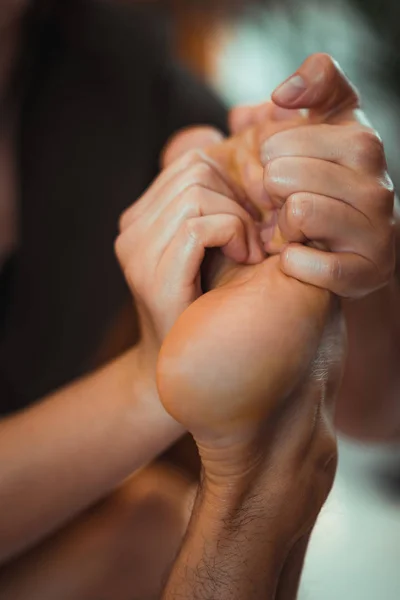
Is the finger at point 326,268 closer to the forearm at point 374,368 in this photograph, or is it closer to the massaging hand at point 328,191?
the massaging hand at point 328,191

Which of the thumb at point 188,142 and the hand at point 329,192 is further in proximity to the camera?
the thumb at point 188,142

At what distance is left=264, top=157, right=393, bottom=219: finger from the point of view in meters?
0.26

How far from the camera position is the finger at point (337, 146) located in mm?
265

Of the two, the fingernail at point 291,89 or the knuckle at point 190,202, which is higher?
the fingernail at point 291,89

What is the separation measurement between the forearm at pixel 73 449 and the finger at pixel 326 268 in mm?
134

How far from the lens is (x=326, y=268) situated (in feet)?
0.81

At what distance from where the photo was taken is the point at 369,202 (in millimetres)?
262

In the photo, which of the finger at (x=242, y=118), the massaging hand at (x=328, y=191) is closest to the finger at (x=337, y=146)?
the massaging hand at (x=328, y=191)

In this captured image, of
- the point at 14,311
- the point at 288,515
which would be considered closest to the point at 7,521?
the point at 288,515

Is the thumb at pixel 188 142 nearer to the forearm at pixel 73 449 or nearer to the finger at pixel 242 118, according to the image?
the finger at pixel 242 118

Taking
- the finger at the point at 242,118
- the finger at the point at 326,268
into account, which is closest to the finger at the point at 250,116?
the finger at the point at 242,118

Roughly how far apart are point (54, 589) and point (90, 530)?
40 millimetres

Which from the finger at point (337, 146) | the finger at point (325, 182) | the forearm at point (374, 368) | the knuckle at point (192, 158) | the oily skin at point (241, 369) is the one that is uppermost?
the finger at point (337, 146)

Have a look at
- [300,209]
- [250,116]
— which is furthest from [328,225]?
[250,116]
